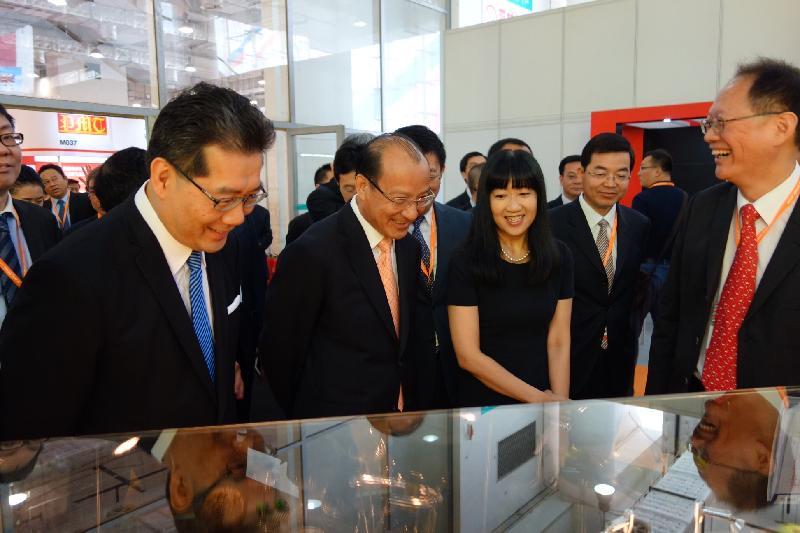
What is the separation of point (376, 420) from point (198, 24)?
8.31 meters

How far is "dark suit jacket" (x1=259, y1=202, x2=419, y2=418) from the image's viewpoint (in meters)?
2.06

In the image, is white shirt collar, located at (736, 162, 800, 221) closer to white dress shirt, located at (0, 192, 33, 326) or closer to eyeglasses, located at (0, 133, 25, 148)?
eyeglasses, located at (0, 133, 25, 148)

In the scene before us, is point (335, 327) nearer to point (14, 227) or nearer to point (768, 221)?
point (768, 221)

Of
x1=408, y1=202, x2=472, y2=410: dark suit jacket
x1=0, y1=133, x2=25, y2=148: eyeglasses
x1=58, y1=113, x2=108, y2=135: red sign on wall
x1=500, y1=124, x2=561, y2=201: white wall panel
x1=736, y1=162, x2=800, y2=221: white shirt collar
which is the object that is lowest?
x1=408, y1=202, x2=472, y2=410: dark suit jacket

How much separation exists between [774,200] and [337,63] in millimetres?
8778

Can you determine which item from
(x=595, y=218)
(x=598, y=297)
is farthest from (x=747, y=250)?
(x=595, y=218)

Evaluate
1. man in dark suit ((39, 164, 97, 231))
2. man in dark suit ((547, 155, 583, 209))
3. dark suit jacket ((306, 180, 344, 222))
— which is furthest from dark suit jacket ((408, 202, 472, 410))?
man in dark suit ((39, 164, 97, 231))

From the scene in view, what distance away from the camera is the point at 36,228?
278 cm

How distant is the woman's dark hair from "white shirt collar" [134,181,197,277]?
3.64 ft

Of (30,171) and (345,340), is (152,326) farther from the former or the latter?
(30,171)

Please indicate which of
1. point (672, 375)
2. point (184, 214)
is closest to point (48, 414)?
point (184, 214)

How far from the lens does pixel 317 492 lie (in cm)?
119

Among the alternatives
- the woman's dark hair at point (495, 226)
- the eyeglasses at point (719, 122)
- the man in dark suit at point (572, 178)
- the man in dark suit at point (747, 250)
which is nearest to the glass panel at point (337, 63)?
the man in dark suit at point (572, 178)

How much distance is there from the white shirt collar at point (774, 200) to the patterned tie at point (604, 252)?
3.41 ft
